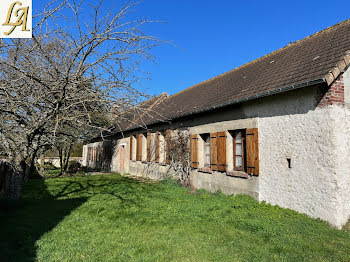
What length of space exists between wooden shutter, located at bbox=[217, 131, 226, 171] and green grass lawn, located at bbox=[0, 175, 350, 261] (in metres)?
1.40

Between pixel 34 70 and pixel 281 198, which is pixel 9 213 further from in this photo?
pixel 281 198

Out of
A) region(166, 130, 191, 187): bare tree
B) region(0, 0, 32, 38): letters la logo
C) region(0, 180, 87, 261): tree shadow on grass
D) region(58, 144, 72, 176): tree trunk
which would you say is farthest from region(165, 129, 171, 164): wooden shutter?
region(0, 0, 32, 38): letters la logo

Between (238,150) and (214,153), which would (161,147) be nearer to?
(214,153)

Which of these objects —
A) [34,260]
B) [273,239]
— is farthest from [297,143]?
[34,260]

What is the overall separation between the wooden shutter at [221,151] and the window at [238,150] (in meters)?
0.33

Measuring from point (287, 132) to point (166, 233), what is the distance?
12.7ft

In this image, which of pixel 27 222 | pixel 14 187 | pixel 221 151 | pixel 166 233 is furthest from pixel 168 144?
pixel 27 222

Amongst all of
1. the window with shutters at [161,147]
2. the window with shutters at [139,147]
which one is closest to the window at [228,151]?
the window with shutters at [161,147]

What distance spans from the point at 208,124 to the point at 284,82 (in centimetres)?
328

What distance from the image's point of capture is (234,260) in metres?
3.60

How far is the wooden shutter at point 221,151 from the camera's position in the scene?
8.04 metres

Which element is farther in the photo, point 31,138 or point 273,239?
point 31,138

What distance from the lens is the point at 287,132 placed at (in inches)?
240

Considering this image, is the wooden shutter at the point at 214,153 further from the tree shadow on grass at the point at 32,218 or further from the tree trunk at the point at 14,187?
the tree trunk at the point at 14,187
